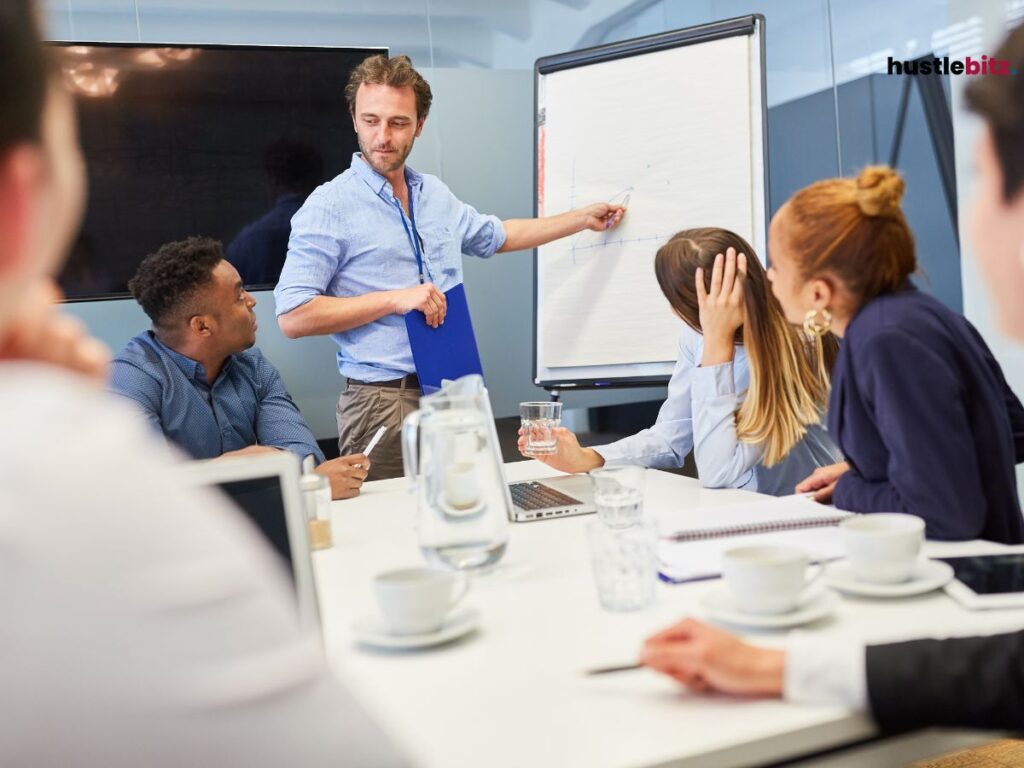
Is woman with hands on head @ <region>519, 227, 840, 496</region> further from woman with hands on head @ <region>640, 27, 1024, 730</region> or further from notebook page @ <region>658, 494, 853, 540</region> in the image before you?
woman with hands on head @ <region>640, 27, 1024, 730</region>

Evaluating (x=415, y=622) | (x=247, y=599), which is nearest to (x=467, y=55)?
(x=415, y=622)

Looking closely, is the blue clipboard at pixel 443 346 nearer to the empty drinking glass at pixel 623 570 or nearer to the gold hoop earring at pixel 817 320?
the gold hoop earring at pixel 817 320

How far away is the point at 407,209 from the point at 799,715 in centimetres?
260

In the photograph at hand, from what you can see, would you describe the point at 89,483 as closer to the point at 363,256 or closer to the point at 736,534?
the point at 736,534

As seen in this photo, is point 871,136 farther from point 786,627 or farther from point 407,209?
point 786,627

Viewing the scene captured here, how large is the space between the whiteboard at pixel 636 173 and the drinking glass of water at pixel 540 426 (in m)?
1.13

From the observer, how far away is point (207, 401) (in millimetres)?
2715

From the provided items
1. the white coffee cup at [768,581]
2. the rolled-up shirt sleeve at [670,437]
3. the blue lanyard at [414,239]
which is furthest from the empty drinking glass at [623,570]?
the blue lanyard at [414,239]

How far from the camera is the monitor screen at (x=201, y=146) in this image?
12.1 ft

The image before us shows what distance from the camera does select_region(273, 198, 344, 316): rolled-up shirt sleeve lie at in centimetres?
309

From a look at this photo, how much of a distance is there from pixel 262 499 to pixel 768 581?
534 millimetres

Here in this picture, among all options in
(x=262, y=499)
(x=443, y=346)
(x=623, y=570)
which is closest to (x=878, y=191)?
(x=623, y=570)

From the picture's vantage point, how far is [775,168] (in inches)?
173

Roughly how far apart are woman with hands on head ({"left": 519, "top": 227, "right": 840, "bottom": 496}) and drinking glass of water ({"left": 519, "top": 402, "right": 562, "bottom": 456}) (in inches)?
1.5
